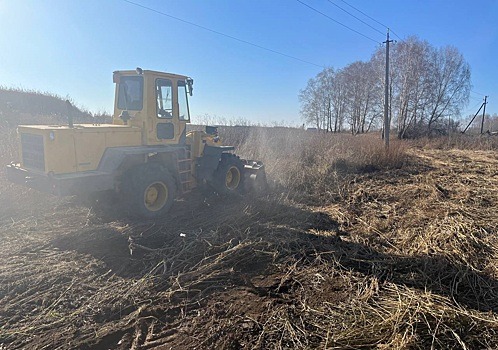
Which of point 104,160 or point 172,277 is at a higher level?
point 104,160

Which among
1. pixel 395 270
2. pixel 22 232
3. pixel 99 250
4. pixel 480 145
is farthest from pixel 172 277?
pixel 480 145

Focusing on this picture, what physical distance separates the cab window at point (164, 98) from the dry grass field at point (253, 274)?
6.42 ft

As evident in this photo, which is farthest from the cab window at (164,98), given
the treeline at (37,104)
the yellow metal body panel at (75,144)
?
the treeline at (37,104)

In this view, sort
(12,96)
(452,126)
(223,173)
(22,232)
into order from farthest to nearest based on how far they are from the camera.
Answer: (452,126) < (12,96) < (223,173) < (22,232)

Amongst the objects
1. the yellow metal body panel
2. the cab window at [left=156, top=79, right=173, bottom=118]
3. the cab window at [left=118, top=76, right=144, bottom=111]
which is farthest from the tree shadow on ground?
the cab window at [left=118, top=76, right=144, bottom=111]

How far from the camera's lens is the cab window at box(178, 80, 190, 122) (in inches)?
256

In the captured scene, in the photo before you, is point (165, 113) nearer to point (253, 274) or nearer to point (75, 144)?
point (75, 144)

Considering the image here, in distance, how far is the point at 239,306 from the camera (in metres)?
3.14

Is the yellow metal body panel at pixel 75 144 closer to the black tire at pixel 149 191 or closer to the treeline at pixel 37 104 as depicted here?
the black tire at pixel 149 191

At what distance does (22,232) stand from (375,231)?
18.9 feet

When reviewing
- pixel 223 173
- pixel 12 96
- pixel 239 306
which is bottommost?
pixel 239 306

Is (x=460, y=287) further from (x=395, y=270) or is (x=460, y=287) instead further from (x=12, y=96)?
(x=12, y=96)

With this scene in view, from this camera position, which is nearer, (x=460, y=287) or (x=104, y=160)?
(x=460, y=287)

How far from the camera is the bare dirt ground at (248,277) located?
2.72 meters
